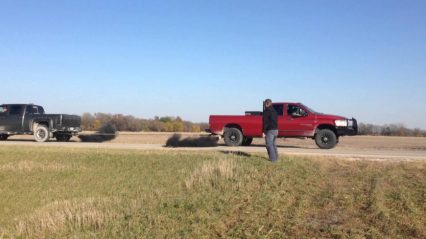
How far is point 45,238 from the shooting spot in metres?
9.82

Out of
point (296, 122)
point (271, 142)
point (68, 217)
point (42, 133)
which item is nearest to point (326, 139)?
point (296, 122)

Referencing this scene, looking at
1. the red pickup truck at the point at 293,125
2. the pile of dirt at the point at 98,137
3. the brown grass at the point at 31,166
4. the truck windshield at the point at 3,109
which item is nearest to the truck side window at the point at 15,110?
the truck windshield at the point at 3,109

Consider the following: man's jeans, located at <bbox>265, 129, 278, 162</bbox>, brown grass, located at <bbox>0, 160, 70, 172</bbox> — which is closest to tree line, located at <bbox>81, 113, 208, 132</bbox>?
brown grass, located at <bbox>0, 160, 70, 172</bbox>

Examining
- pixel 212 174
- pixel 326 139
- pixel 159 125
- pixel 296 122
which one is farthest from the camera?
pixel 159 125

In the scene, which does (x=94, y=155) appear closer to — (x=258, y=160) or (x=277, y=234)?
(x=258, y=160)

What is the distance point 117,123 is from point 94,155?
34.9 m

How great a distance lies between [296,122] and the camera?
20844 millimetres

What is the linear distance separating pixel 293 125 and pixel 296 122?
0.18 m

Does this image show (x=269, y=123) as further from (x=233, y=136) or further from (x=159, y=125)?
(x=159, y=125)

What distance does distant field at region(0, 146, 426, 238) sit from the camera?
30.3ft

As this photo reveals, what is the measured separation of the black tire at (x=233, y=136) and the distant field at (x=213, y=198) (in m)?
3.16

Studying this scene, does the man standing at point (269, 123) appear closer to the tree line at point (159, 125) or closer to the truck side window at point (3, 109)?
the truck side window at point (3, 109)

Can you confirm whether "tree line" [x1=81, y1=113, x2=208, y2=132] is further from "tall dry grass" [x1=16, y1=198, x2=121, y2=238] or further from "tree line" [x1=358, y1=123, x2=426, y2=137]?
"tall dry grass" [x1=16, y1=198, x2=121, y2=238]

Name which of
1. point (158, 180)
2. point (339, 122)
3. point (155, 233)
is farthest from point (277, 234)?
point (339, 122)
